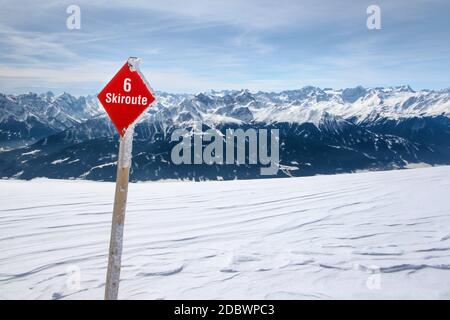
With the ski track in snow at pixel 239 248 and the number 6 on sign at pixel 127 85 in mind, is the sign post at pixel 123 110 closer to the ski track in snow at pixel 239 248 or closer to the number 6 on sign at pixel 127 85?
the number 6 on sign at pixel 127 85

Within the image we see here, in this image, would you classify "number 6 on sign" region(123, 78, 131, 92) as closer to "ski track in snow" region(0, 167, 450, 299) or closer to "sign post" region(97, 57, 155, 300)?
"sign post" region(97, 57, 155, 300)

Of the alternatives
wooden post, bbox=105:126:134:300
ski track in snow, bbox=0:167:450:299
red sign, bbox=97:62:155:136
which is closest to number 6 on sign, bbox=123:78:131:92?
red sign, bbox=97:62:155:136

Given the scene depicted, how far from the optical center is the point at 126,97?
466 centimetres

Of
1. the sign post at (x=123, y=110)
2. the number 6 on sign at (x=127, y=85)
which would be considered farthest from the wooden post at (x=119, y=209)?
the number 6 on sign at (x=127, y=85)

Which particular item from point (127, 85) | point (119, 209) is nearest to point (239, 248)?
point (119, 209)

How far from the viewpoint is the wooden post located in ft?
15.3

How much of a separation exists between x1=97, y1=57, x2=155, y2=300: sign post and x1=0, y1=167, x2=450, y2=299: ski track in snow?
161cm

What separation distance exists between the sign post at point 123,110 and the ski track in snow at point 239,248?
63.6 inches

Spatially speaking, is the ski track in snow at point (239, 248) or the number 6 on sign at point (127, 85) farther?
the ski track in snow at point (239, 248)

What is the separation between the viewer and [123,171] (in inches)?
184

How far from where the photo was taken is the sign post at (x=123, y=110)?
461cm
